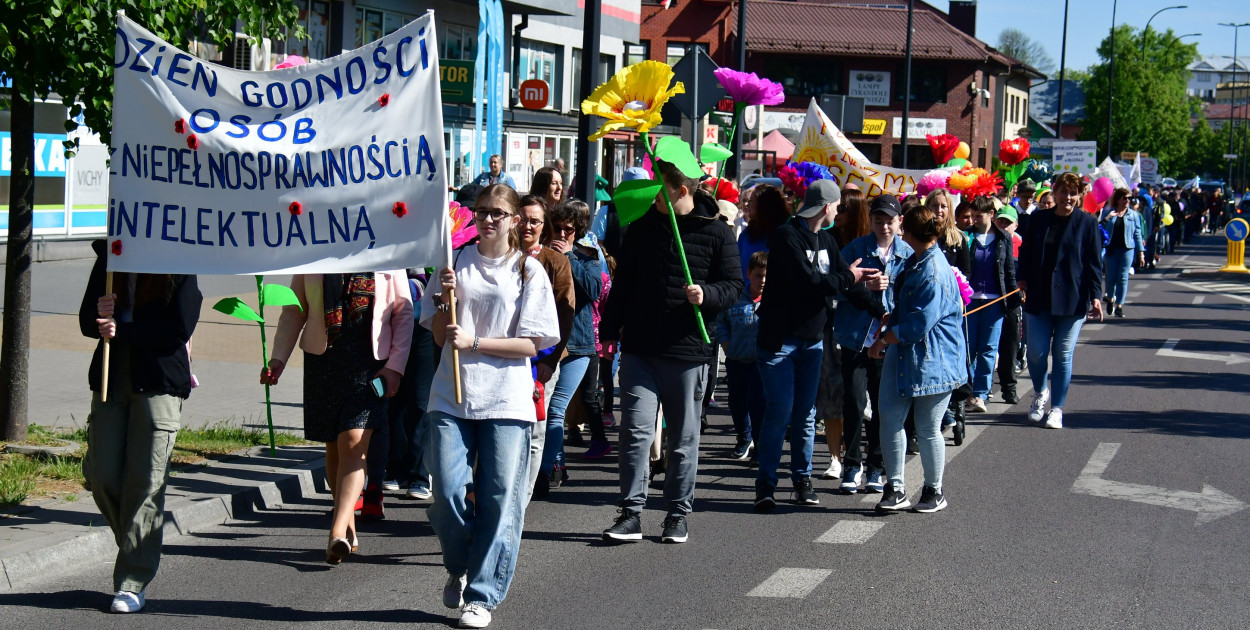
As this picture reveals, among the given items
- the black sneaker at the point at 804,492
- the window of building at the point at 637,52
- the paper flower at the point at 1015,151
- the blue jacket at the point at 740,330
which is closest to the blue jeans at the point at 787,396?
the black sneaker at the point at 804,492

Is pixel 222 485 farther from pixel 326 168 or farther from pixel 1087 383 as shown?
pixel 1087 383

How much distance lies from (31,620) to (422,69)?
264cm

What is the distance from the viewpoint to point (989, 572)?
6.49 m

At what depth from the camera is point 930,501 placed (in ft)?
25.8

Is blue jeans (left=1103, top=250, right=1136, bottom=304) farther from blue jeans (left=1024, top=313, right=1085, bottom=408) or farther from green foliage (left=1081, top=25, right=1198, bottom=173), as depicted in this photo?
green foliage (left=1081, top=25, right=1198, bottom=173)

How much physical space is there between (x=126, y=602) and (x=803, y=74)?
5981 cm

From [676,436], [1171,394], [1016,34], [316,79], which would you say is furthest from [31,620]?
[1016,34]

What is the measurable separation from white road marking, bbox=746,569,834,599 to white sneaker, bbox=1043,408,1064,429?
495cm

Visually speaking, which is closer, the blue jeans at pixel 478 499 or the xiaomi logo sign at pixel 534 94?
the blue jeans at pixel 478 499

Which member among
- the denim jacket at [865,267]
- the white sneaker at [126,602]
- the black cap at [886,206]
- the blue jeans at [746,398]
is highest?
the black cap at [886,206]

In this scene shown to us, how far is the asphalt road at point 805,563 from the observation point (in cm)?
574

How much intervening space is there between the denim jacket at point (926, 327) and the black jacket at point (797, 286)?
0.33m

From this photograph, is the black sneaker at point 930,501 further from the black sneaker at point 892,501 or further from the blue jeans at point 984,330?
the blue jeans at point 984,330

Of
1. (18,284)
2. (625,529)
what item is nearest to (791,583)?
(625,529)
